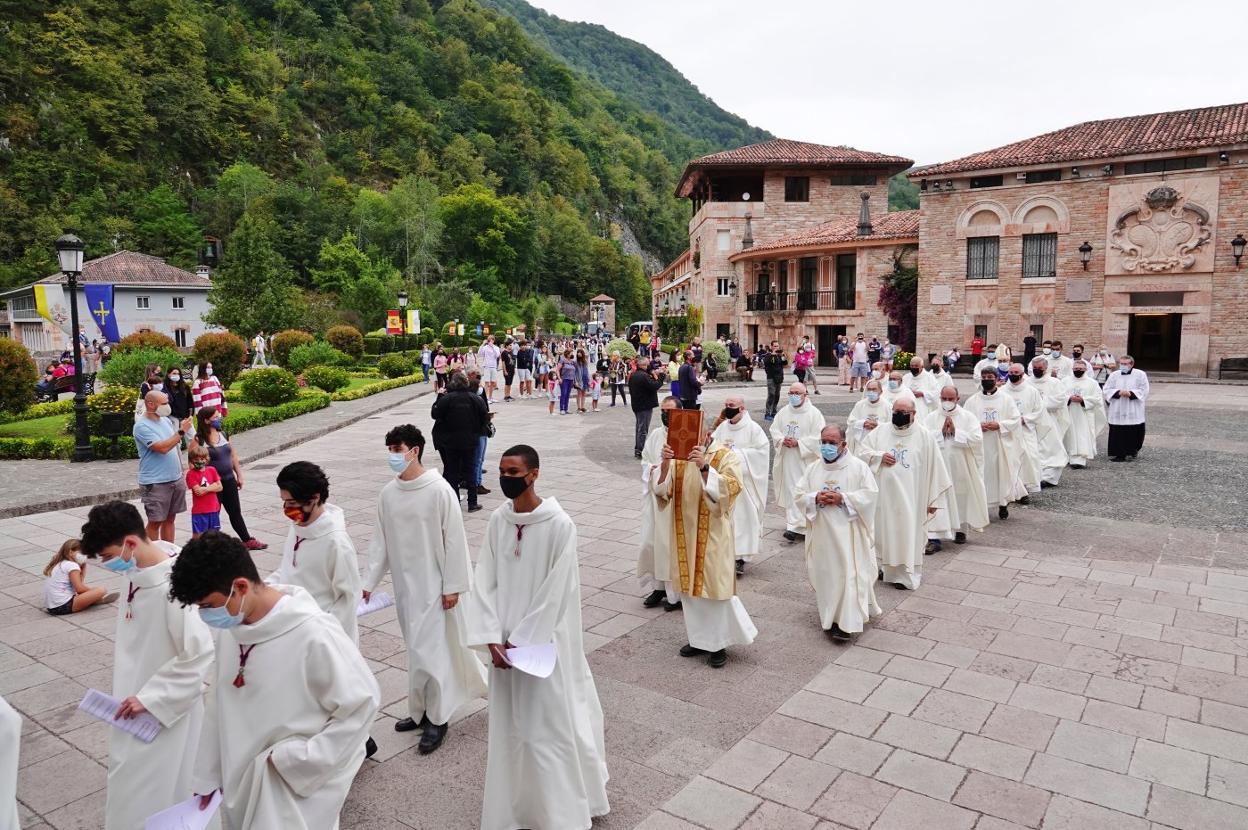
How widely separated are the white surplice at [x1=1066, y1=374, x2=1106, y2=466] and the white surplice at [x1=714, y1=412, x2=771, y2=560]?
772cm

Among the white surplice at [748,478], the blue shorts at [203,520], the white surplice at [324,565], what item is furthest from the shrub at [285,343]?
the white surplice at [324,565]

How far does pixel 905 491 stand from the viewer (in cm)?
756

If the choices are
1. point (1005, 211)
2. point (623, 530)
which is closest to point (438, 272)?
point (1005, 211)

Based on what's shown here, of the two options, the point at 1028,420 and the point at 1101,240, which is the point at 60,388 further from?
the point at 1101,240

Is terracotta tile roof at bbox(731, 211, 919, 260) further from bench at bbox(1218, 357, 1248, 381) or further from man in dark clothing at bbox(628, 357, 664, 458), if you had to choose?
man in dark clothing at bbox(628, 357, 664, 458)

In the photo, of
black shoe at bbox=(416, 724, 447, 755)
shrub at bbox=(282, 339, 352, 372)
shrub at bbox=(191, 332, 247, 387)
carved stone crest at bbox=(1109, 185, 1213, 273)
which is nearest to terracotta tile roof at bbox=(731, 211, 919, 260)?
carved stone crest at bbox=(1109, 185, 1213, 273)

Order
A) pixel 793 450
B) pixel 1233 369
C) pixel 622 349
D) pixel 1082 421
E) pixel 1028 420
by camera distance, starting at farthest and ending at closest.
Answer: pixel 622 349, pixel 1233 369, pixel 1082 421, pixel 1028 420, pixel 793 450

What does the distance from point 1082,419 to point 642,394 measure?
7580 millimetres

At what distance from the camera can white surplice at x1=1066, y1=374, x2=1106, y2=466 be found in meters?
13.7

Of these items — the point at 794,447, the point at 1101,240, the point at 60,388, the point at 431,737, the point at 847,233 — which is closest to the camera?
the point at 431,737

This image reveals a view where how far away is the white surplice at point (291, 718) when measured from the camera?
2.69m

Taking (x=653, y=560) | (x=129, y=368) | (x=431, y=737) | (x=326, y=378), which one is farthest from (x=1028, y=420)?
(x=326, y=378)

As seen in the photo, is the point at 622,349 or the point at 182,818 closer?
the point at 182,818

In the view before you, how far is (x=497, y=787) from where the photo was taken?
3762 mm
